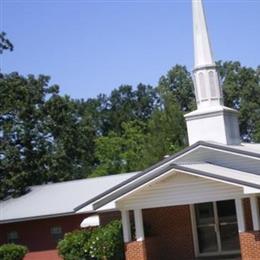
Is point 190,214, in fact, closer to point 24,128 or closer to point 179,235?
point 179,235

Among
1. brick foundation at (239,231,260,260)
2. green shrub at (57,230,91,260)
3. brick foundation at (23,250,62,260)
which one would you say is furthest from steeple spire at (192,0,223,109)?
brick foundation at (23,250,62,260)

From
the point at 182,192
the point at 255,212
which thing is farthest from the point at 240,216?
the point at 182,192

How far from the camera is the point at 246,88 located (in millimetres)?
68312

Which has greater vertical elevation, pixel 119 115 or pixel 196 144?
pixel 119 115

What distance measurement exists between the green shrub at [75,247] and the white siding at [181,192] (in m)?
2.57

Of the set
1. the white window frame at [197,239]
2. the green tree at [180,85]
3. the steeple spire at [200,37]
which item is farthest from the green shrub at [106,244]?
the green tree at [180,85]

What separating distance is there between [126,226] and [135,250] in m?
0.91

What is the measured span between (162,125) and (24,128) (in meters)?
9.31

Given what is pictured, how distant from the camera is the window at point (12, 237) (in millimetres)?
33031

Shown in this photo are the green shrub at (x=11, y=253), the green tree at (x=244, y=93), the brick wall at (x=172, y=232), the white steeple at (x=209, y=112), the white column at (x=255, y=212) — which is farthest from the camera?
the green tree at (x=244, y=93)

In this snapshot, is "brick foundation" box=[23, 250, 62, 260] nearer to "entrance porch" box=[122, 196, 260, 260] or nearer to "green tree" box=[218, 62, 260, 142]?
"entrance porch" box=[122, 196, 260, 260]

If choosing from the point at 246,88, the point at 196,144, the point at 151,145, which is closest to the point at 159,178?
the point at 196,144

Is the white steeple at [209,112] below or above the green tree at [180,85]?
below

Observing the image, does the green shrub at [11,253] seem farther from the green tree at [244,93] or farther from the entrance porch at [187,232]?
the green tree at [244,93]
